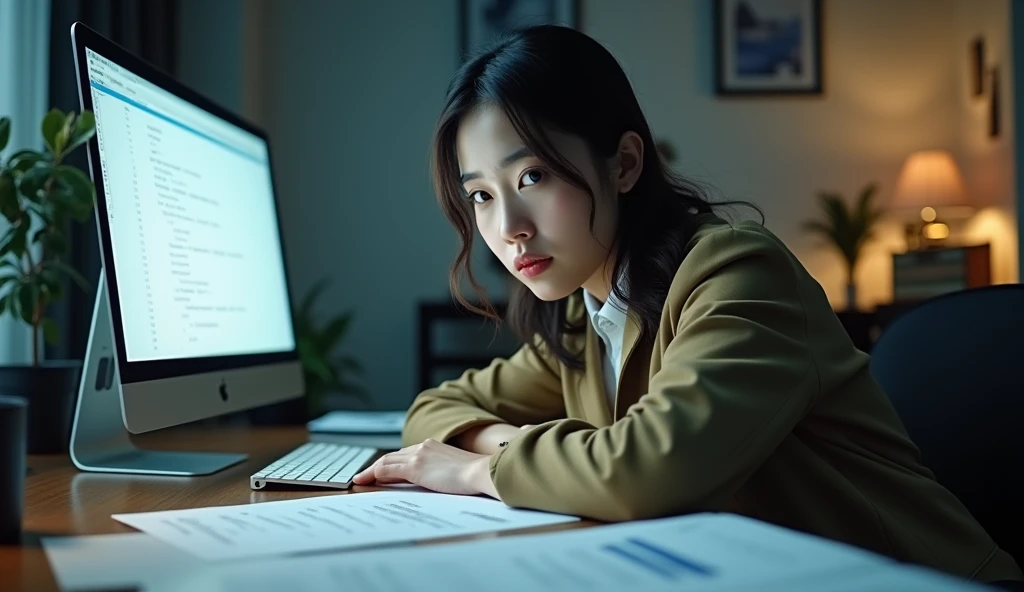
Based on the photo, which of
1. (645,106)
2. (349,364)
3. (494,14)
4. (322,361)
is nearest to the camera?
(322,361)

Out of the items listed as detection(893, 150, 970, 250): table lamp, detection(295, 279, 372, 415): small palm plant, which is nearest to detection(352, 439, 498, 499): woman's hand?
detection(295, 279, 372, 415): small palm plant

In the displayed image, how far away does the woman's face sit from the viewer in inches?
39.0

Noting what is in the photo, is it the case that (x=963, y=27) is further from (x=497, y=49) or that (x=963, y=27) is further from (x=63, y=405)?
(x=63, y=405)

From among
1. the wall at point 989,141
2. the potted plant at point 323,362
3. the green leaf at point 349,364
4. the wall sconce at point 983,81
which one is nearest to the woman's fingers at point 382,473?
the potted plant at point 323,362

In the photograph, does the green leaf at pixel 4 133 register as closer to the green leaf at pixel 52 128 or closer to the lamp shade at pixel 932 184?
the green leaf at pixel 52 128

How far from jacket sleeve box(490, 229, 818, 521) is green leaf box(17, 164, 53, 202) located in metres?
0.75

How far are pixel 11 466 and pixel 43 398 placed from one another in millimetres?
635

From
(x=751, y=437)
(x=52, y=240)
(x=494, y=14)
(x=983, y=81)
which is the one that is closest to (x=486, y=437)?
(x=751, y=437)

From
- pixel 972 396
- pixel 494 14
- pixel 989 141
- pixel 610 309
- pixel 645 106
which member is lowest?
pixel 972 396

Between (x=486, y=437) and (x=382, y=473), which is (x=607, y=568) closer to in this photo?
(x=382, y=473)

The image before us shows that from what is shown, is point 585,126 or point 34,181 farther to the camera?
point 34,181

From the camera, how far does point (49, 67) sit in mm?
2010

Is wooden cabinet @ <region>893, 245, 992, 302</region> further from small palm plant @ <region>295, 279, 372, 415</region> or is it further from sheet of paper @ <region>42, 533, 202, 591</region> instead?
sheet of paper @ <region>42, 533, 202, 591</region>

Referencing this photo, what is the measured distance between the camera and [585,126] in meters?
1.03
